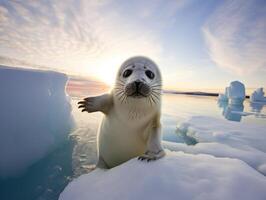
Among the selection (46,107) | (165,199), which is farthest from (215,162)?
(46,107)

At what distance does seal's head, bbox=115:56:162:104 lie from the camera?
180cm

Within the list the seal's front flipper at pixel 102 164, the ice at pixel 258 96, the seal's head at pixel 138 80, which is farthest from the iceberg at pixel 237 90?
the seal's front flipper at pixel 102 164

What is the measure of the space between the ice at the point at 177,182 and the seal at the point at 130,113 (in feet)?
0.94

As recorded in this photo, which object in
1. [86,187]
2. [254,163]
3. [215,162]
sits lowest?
[254,163]

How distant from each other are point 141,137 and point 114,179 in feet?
2.36

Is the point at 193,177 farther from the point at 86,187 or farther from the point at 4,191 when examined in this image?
the point at 4,191

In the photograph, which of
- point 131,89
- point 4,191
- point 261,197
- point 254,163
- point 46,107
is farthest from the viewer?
point 46,107

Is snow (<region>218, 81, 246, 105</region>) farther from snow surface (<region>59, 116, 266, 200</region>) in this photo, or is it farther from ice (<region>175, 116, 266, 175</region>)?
snow surface (<region>59, 116, 266, 200</region>)

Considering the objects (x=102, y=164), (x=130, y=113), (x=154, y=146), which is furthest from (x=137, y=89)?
(x=102, y=164)

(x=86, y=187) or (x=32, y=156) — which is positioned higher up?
(x=86, y=187)

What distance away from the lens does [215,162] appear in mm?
1620

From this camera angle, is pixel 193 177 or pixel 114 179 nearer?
pixel 193 177

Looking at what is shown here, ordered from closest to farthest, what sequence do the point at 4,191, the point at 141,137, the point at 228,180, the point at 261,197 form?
the point at 261,197
the point at 228,180
the point at 141,137
the point at 4,191

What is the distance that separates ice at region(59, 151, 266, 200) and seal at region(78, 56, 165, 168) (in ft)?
0.94
